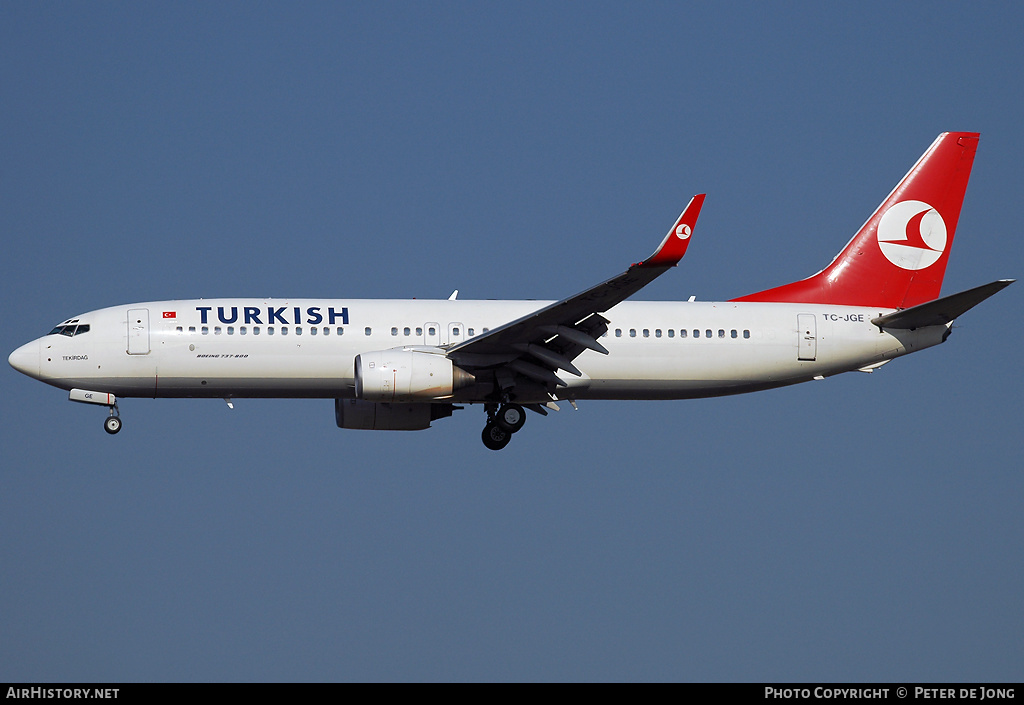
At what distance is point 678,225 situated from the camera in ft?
107

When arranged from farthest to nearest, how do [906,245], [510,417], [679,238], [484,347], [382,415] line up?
[906,245], [382,415], [510,417], [484,347], [679,238]

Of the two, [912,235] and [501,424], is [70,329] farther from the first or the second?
[912,235]

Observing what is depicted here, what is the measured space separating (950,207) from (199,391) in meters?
22.8

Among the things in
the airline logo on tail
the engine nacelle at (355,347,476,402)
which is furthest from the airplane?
the airline logo on tail

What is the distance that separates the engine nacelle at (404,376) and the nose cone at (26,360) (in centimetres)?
859

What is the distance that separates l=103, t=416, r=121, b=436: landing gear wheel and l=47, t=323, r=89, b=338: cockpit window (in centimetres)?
239

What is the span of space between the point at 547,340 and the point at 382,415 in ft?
18.7

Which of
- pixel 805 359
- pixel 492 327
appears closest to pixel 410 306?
pixel 492 327

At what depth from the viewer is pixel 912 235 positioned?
143 feet

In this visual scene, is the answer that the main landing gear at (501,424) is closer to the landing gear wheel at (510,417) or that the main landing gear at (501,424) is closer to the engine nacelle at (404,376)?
the landing gear wheel at (510,417)

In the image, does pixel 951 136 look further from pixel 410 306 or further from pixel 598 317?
pixel 410 306

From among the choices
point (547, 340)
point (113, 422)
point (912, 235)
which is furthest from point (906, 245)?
point (113, 422)
